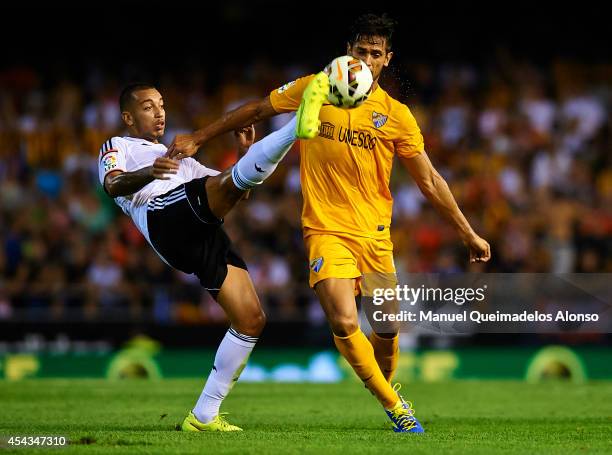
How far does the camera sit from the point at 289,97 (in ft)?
26.3

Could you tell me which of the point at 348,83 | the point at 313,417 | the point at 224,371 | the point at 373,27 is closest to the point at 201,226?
the point at 224,371

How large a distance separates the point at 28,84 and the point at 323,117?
14046 mm

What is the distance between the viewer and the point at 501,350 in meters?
15.7

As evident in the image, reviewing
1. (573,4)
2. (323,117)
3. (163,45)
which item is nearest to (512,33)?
(573,4)

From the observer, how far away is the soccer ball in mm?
7270

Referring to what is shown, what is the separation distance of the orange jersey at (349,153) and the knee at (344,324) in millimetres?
674

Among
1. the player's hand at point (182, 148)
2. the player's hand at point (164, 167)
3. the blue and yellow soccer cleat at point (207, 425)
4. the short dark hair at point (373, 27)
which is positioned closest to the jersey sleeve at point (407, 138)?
the short dark hair at point (373, 27)

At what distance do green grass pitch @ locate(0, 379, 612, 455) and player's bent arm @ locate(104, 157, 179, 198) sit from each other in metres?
1.69

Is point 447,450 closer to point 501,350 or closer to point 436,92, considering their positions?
point 501,350

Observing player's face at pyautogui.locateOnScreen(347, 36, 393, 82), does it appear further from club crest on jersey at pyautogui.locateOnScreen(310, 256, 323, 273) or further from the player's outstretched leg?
the player's outstretched leg

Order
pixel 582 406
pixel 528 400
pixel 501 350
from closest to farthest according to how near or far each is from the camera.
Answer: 1. pixel 582 406
2. pixel 528 400
3. pixel 501 350

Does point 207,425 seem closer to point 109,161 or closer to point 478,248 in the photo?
point 109,161

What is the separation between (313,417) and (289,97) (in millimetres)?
2978

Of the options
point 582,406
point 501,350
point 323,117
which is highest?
point 323,117
